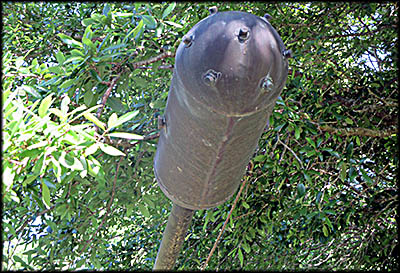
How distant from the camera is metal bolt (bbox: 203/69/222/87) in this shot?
3.92ft

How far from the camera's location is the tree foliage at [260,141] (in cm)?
213

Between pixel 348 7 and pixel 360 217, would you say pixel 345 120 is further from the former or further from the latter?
pixel 348 7

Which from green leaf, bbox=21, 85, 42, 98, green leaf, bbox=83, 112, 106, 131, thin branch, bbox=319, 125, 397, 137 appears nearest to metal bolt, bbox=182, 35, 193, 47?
green leaf, bbox=83, 112, 106, 131

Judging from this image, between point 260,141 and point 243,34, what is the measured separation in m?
1.70

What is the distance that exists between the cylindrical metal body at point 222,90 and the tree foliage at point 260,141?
1.94 ft

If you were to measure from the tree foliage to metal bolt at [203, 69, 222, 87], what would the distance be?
79 centimetres

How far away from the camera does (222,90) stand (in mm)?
1211

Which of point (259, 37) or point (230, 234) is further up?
point (259, 37)

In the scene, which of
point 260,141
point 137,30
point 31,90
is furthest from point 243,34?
point 260,141

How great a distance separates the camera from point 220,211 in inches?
116

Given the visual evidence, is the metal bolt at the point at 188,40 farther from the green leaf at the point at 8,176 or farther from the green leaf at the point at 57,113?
the green leaf at the point at 8,176

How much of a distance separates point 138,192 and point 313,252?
1.90 meters

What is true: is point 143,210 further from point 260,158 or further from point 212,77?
point 212,77

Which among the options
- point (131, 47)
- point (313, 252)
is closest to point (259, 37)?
point (131, 47)
